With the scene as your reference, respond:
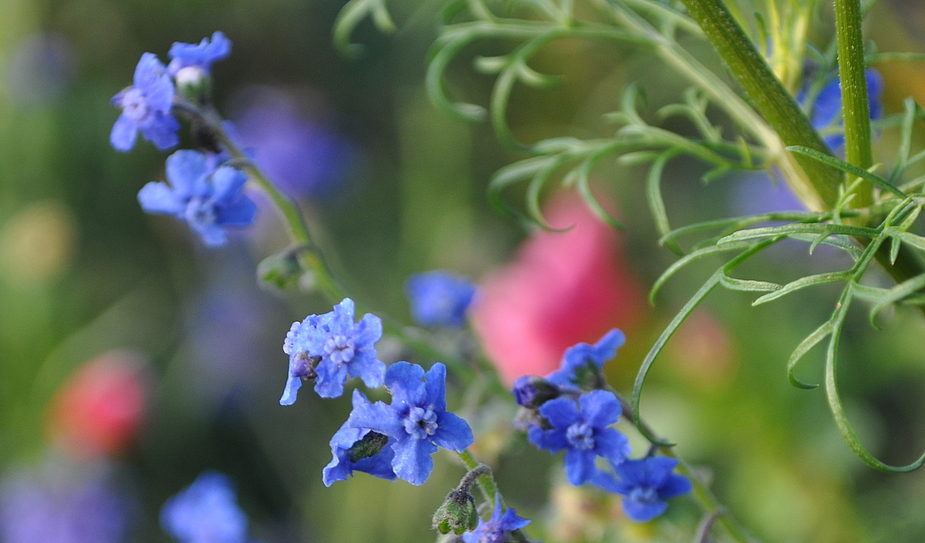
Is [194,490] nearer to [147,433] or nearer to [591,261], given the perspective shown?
[591,261]

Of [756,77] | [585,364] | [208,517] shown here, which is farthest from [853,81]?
[208,517]

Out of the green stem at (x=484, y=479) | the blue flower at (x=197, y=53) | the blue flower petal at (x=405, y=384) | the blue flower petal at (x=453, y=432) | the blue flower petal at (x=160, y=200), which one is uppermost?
the blue flower at (x=197, y=53)

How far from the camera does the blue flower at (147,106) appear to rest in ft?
1.62

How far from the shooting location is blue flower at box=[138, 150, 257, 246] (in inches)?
20.3

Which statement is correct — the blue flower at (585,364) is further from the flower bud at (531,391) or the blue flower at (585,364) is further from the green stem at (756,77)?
the green stem at (756,77)

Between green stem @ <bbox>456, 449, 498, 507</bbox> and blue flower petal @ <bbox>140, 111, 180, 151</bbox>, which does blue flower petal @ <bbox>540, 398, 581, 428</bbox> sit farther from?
blue flower petal @ <bbox>140, 111, 180, 151</bbox>

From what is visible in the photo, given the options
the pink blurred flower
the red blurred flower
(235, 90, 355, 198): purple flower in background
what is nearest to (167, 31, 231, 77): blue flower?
the pink blurred flower

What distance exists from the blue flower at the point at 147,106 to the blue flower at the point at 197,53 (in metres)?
0.02

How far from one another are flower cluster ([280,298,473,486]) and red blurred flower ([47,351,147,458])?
1.21 meters

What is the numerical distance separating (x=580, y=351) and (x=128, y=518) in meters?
1.35

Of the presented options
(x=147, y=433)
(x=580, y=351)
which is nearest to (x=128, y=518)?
(x=147, y=433)

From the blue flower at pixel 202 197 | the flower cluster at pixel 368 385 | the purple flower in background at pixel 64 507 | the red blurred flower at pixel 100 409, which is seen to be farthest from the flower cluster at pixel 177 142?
the purple flower in background at pixel 64 507

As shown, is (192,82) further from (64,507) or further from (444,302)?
(64,507)

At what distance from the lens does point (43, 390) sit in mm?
1637
